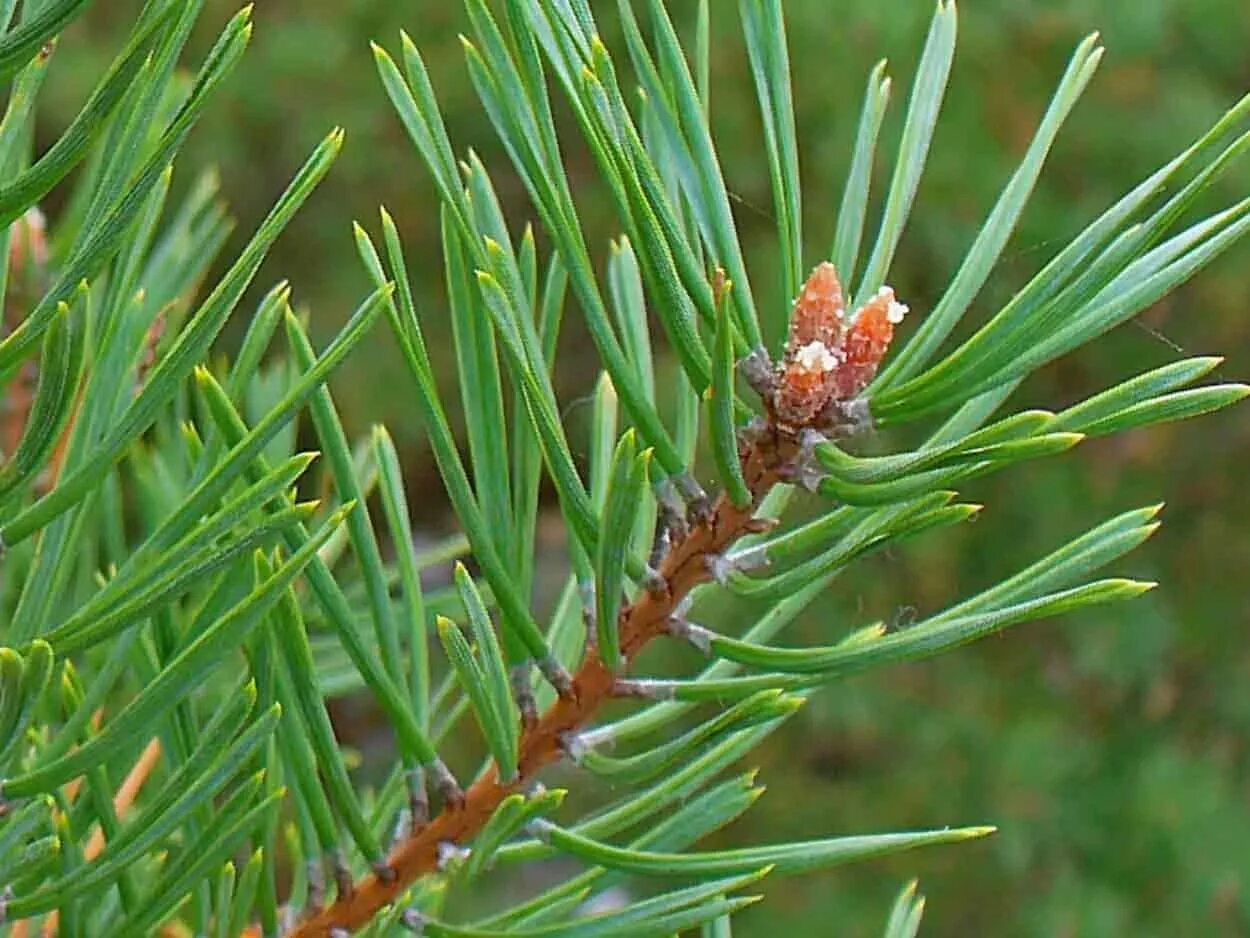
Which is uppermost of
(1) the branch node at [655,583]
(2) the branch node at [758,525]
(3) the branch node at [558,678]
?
(2) the branch node at [758,525]

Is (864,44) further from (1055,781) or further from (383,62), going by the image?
(383,62)

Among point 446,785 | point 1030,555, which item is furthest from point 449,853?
point 1030,555

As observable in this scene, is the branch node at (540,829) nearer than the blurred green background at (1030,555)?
Yes

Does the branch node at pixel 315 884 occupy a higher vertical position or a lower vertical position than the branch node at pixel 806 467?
lower

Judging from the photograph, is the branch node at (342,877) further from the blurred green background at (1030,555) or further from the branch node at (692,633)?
the blurred green background at (1030,555)

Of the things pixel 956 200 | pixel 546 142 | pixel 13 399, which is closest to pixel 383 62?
pixel 546 142

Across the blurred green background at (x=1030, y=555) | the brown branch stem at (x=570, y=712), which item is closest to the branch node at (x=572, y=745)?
the brown branch stem at (x=570, y=712)

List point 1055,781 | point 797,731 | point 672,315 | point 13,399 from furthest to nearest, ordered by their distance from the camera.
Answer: point 797,731, point 1055,781, point 13,399, point 672,315

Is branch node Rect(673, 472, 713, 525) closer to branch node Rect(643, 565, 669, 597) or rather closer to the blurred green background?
branch node Rect(643, 565, 669, 597)
